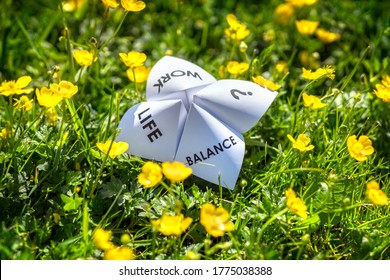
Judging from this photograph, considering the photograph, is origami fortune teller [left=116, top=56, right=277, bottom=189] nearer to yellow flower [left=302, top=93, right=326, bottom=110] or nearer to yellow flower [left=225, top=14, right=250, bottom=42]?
yellow flower [left=302, top=93, right=326, bottom=110]

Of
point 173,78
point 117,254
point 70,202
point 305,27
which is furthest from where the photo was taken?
point 305,27

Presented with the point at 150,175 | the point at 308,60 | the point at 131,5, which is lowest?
the point at 308,60

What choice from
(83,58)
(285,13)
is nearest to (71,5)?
(83,58)

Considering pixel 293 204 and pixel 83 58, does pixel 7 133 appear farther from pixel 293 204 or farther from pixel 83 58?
pixel 293 204

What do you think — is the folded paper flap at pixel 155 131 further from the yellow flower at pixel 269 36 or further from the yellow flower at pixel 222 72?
the yellow flower at pixel 269 36

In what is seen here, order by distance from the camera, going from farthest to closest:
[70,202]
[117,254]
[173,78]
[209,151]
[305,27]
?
[305,27] → [173,78] → [209,151] → [70,202] → [117,254]

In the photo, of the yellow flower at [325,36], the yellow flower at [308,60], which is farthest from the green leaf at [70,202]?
the yellow flower at [325,36]
